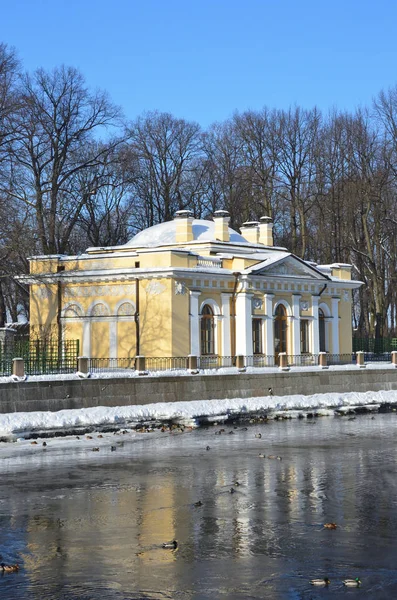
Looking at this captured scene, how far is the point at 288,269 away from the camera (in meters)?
45.2

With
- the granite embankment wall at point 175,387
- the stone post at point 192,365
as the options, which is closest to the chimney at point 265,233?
the granite embankment wall at point 175,387

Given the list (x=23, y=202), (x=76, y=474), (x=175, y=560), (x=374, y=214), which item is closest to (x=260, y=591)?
(x=175, y=560)

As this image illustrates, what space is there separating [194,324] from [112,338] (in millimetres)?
3491

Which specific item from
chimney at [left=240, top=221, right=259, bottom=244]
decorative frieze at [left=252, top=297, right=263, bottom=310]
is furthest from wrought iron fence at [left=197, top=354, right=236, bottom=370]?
chimney at [left=240, top=221, right=259, bottom=244]

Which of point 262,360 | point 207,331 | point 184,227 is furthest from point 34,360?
point 184,227

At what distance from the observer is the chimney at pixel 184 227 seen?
45.7 metres

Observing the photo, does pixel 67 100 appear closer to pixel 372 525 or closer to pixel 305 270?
pixel 305 270

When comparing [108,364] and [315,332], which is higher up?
[315,332]

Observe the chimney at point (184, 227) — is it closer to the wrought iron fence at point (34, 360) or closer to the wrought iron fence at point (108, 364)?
the wrought iron fence at point (108, 364)

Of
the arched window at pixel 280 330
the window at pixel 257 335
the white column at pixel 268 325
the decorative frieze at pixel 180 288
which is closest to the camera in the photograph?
the decorative frieze at pixel 180 288

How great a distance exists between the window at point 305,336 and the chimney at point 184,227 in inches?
255

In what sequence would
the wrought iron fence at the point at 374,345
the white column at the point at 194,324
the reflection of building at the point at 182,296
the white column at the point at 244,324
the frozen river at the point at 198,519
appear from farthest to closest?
1. the wrought iron fence at the point at 374,345
2. the white column at the point at 244,324
3. the white column at the point at 194,324
4. the reflection of building at the point at 182,296
5. the frozen river at the point at 198,519

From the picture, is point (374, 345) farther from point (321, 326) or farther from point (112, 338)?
point (112, 338)

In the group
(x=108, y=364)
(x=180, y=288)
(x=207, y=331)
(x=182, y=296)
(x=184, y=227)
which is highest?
(x=184, y=227)
